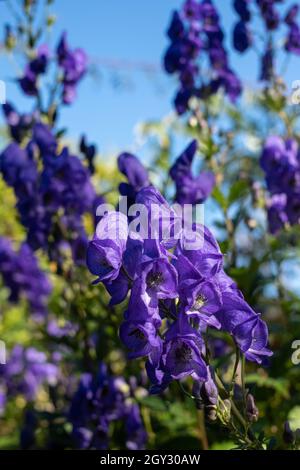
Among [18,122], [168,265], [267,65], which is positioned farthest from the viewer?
[267,65]

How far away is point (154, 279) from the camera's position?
120 cm

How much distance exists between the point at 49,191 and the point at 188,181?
1.76ft

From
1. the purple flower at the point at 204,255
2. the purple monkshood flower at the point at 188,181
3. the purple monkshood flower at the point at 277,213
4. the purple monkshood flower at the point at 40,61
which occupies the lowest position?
the purple flower at the point at 204,255

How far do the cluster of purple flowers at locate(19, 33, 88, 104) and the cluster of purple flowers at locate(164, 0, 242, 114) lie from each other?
0.41 m

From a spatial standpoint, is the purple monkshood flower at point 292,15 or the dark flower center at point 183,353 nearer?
the dark flower center at point 183,353

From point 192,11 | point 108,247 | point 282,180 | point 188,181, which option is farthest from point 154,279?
point 192,11

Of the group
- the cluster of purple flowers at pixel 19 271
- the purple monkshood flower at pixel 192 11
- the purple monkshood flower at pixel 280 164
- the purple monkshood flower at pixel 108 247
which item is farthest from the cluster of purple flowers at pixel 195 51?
the purple monkshood flower at pixel 108 247

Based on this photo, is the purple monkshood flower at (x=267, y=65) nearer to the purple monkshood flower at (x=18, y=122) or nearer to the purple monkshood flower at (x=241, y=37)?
the purple monkshood flower at (x=241, y=37)

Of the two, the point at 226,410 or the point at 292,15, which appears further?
the point at 292,15

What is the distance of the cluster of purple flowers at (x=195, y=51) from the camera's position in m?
2.87

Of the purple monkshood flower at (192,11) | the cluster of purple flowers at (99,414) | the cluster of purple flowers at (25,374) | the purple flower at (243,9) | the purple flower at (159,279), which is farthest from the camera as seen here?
the cluster of purple flowers at (25,374)

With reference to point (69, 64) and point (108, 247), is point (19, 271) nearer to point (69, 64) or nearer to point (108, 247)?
point (69, 64)

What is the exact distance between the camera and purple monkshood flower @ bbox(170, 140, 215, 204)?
211 centimetres

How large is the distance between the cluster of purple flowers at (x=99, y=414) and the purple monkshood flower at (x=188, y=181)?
63 centimetres
